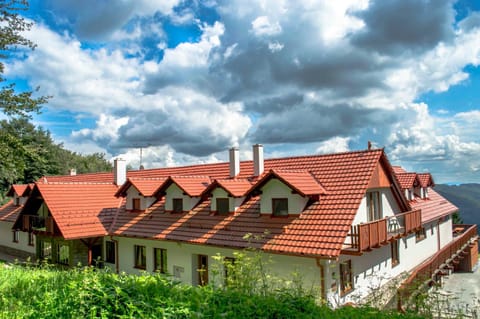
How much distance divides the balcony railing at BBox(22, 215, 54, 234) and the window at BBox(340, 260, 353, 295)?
13.8 m

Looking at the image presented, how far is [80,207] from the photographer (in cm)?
1853

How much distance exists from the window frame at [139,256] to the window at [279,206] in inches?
268

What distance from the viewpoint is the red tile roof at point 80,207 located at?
17062 millimetres

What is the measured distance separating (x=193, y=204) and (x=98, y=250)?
6609 millimetres

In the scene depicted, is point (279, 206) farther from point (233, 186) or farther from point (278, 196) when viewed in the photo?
point (233, 186)

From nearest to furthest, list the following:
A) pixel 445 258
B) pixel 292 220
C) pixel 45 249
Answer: pixel 292 220 → pixel 445 258 → pixel 45 249

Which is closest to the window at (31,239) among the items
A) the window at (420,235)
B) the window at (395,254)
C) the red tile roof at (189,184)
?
the red tile roof at (189,184)

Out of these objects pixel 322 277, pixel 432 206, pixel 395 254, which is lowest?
pixel 395 254

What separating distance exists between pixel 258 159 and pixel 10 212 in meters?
20.4

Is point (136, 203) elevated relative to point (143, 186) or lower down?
lower down

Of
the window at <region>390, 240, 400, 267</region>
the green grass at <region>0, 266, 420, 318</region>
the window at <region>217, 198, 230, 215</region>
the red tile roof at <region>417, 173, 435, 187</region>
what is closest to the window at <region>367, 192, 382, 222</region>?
the window at <region>390, 240, 400, 267</region>

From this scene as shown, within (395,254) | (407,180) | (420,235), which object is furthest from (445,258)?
(395,254)

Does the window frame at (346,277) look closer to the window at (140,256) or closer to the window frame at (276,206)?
the window frame at (276,206)

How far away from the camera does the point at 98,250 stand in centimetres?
1900
